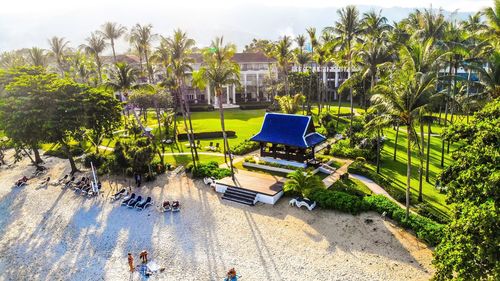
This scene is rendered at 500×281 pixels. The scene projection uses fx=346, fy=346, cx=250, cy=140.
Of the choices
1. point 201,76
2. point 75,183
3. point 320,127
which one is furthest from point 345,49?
point 75,183

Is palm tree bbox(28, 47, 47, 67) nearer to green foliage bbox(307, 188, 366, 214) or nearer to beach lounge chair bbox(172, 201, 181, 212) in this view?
beach lounge chair bbox(172, 201, 181, 212)

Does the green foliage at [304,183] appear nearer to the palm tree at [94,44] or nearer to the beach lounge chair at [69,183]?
the beach lounge chair at [69,183]

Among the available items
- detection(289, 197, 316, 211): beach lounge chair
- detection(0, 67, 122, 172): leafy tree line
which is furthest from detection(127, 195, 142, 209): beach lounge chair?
detection(289, 197, 316, 211): beach lounge chair

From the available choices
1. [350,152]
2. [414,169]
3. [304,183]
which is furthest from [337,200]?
[350,152]

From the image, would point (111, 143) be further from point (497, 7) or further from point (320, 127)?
point (497, 7)

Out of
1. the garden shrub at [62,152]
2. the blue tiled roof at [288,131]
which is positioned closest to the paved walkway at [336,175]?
the blue tiled roof at [288,131]

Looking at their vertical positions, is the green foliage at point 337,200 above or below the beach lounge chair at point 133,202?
above
